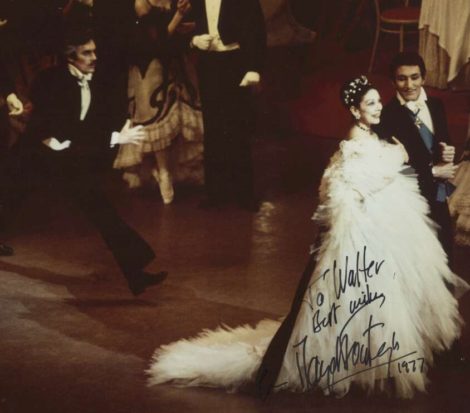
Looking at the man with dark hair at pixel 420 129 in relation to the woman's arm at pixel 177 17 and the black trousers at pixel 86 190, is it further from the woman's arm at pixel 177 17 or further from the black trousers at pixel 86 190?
the woman's arm at pixel 177 17

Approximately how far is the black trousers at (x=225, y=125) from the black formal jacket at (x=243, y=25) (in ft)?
0.34

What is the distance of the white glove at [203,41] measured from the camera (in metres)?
7.17

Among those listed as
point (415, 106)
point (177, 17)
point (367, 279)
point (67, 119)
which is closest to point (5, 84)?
point (67, 119)

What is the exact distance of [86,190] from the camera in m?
5.86

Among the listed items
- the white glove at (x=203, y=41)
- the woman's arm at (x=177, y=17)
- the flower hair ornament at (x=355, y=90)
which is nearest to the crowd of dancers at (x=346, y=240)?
the flower hair ornament at (x=355, y=90)

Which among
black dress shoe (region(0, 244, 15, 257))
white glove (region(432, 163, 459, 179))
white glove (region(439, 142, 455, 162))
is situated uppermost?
white glove (region(439, 142, 455, 162))

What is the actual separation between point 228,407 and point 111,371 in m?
0.66

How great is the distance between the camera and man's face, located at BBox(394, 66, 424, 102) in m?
4.78

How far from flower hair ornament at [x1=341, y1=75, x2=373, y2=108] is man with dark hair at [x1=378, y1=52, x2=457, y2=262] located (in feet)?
1.25

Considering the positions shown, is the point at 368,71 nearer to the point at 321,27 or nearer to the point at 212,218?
the point at 321,27

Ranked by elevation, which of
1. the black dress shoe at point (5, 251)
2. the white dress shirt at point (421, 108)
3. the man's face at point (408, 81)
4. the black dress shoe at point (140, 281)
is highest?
the man's face at point (408, 81)

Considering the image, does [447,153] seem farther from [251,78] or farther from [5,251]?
[5,251]

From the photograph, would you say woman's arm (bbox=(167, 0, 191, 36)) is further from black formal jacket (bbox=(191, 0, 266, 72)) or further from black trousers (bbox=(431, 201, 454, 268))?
black trousers (bbox=(431, 201, 454, 268))
